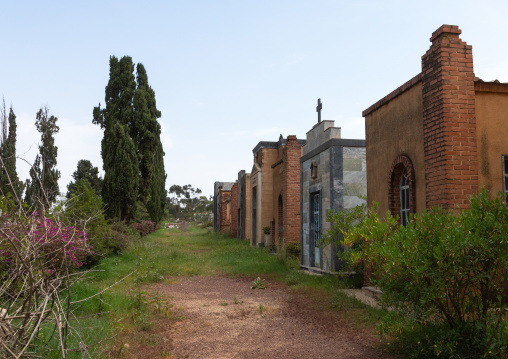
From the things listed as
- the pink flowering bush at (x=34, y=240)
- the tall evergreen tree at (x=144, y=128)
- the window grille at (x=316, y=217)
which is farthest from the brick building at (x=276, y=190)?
the pink flowering bush at (x=34, y=240)

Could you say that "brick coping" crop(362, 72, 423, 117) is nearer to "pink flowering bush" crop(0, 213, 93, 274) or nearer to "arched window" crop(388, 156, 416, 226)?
"arched window" crop(388, 156, 416, 226)

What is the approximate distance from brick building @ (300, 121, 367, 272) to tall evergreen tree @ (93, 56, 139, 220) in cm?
1061

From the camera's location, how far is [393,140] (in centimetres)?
792

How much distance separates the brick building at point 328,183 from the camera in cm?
1096

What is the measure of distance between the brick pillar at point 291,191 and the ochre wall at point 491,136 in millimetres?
9019

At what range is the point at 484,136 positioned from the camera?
6.35 metres

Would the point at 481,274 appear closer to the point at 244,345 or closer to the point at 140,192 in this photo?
the point at 244,345

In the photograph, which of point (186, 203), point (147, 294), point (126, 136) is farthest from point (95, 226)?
point (186, 203)

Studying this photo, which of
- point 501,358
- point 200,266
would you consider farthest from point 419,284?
point 200,266

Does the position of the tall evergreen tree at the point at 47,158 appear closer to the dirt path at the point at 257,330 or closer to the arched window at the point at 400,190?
the dirt path at the point at 257,330

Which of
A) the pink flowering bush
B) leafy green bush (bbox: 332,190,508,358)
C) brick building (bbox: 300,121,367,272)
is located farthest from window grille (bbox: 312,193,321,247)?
leafy green bush (bbox: 332,190,508,358)

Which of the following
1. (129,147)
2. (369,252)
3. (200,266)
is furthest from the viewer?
(129,147)

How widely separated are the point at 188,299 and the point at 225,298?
0.79 meters

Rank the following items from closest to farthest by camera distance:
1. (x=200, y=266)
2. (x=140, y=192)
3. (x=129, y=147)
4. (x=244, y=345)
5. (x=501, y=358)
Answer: (x=501, y=358)
(x=244, y=345)
(x=200, y=266)
(x=129, y=147)
(x=140, y=192)
